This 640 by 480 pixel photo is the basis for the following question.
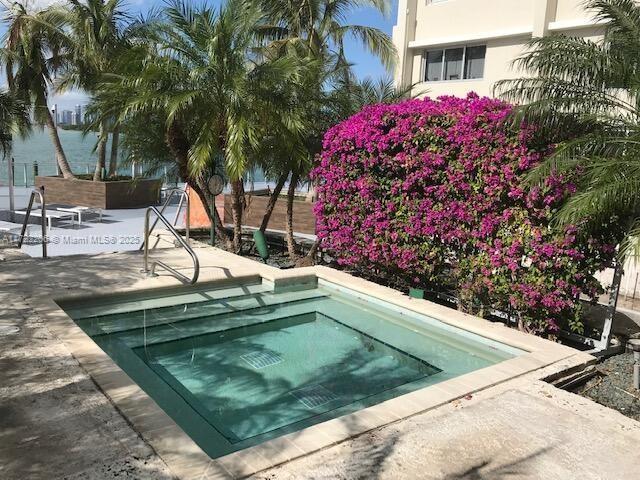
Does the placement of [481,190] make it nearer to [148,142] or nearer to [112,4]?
[148,142]

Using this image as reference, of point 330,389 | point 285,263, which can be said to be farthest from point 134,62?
point 330,389

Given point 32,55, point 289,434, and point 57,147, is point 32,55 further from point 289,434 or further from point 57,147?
point 289,434

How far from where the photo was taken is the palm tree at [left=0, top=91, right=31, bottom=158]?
9609 millimetres

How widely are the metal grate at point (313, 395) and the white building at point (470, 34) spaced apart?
36.9 ft

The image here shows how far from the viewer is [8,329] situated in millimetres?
5086

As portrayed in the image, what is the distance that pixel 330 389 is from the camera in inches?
198

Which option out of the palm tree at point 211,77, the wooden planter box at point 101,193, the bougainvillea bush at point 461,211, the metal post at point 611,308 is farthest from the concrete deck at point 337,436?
the wooden planter box at point 101,193

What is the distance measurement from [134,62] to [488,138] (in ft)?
18.6

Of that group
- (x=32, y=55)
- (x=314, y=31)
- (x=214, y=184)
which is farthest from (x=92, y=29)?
(x=214, y=184)

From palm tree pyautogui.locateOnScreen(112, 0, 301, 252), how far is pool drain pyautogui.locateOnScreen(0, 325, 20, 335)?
12.4 feet

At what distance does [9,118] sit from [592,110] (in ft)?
31.3

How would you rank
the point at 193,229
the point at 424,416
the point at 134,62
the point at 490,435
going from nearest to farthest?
the point at 490,435 < the point at 424,416 < the point at 134,62 < the point at 193,229

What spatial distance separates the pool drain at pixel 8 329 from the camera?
16.4 ft

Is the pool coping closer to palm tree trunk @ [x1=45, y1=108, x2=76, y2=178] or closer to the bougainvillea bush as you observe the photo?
the bougainvillea bush
